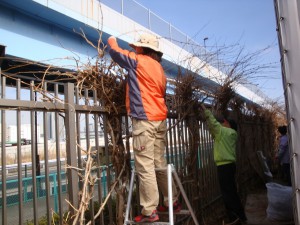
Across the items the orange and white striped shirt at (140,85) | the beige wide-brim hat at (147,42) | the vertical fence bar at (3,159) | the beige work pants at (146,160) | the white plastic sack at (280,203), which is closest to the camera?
the vertical fence bar at (3,159)

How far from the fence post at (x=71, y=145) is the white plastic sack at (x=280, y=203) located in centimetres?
378

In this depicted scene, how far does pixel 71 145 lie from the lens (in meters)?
3.01

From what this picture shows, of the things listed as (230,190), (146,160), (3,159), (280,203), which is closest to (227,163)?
(230,190)

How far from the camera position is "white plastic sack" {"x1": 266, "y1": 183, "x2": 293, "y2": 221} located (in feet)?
17.6

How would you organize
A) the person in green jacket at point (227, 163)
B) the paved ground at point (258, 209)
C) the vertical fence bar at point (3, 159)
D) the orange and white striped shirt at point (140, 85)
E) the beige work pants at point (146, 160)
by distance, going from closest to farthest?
1. the vertical fence bar at point (3, 159)
2. the beige work pants at point (146, 160)
3. the orange and white striped shirt at point (140, 85)
4. the person in green jacket at point (227, 163)
5. the paved ground at point (258, 209)

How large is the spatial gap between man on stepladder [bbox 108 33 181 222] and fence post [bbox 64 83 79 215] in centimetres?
61

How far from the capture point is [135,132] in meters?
3.29

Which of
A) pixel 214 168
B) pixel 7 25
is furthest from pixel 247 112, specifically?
pixel 7 25

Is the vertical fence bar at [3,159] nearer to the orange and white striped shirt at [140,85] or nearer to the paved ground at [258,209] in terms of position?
the orange and white striped shirt at [140,85]

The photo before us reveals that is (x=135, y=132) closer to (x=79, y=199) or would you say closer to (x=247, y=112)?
(x=79, y=199)

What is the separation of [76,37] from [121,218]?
22.3 feet

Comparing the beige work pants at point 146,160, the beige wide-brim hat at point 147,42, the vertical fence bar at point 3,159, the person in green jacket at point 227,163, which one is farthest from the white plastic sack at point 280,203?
the vertical fence bar at point 3,159

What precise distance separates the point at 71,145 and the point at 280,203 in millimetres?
3996

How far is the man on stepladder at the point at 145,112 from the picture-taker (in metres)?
3.19
